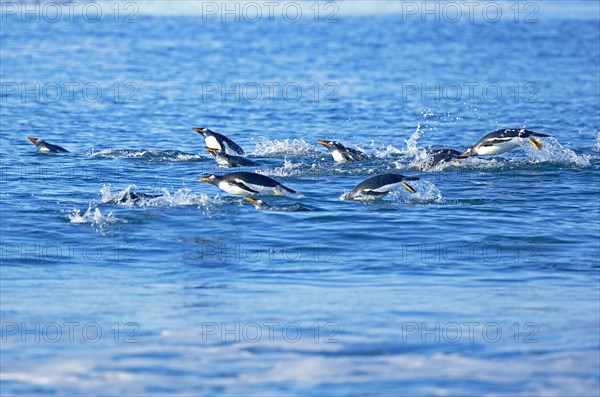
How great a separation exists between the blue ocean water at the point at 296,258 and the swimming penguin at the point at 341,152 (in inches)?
8.2

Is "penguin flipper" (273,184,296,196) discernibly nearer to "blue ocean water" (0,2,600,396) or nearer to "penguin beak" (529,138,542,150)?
"blue ocean water" (0,2,600,396)

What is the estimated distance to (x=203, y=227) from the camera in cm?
1440

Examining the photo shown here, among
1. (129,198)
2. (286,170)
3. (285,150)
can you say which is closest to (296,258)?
(129,198)

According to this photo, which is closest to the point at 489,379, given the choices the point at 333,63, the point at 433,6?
the point at 333,63

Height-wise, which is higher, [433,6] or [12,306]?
[433,6]

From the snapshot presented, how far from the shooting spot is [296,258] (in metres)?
12.9

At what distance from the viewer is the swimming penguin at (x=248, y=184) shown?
51.6 ft

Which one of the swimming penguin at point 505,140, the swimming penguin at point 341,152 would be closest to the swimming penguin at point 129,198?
the swimming penguin at point 341,152

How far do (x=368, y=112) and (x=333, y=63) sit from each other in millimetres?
14758

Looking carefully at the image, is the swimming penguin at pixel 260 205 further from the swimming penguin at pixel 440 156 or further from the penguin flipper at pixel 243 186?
the swimming penguin at pixel 440 156

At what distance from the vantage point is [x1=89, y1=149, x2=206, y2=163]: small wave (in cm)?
2047

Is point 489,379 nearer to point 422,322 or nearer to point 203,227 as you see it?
point 422,322

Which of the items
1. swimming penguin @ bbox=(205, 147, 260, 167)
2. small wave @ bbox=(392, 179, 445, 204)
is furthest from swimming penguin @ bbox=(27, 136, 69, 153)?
small wave @ bbox=(392, 179, 445, 204)

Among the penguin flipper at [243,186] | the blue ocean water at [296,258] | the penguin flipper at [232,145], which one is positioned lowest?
the blue ocean water at [296,258]
